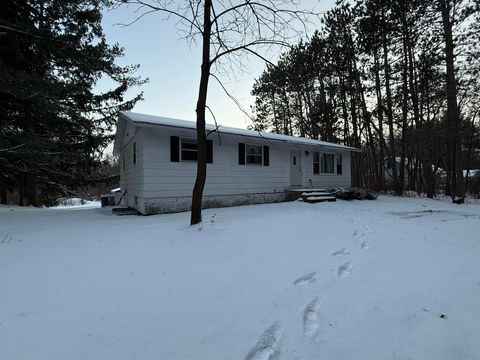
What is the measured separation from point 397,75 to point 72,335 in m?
19.6

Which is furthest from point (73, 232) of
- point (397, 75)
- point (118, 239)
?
point (397, 75)

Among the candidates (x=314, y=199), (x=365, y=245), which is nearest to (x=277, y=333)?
(x=365, y=245)

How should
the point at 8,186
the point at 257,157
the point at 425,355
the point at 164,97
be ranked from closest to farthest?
the point at 425,355 → the point at 164,97 → the point at 257,157 → the point at 8,186

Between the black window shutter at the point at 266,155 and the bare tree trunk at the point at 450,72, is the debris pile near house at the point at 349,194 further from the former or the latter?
the bare tree trunk at the point at 450,72

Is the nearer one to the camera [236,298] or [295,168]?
[236,298]

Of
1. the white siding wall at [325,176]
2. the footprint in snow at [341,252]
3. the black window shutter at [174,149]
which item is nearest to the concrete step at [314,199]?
the white siding wall at [325,176]

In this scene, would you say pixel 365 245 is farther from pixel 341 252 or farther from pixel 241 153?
pixel 241 153

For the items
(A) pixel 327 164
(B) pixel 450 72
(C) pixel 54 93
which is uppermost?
(B) pixel 450 72

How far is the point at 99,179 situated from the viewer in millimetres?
16844

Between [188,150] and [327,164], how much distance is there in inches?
348

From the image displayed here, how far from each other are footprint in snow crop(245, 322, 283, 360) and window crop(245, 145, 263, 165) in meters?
9.66

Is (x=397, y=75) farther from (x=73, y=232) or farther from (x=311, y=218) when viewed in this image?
(x=73, y=232)

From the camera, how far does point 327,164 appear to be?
15.2 m

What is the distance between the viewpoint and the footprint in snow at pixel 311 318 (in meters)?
2.11
